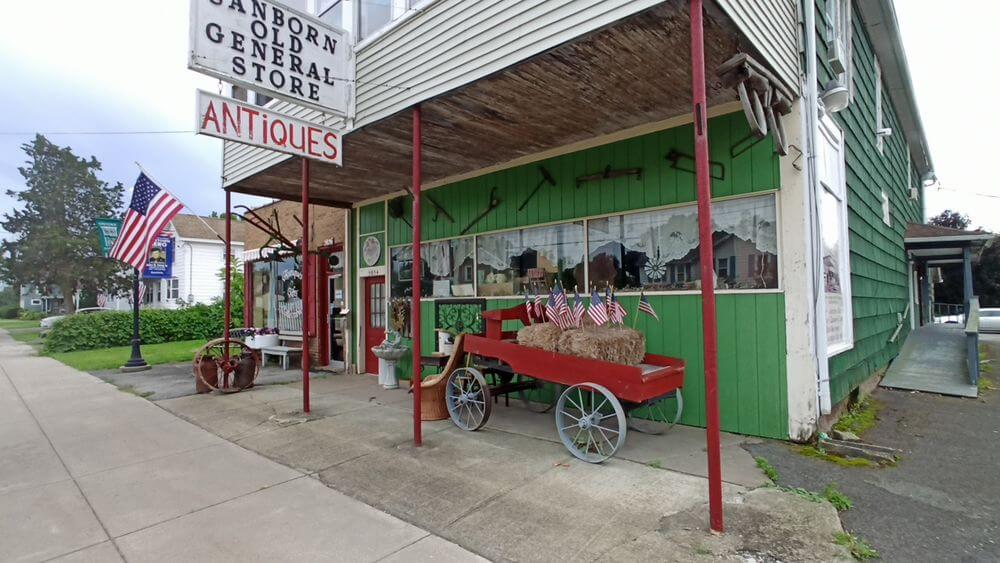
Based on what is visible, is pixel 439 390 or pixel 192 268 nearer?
pixel 439 390

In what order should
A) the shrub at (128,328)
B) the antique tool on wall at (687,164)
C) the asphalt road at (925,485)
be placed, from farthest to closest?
1. the shrub at (128,328)
2. the antique tool on wall at (687,164)
3. the asphalt road at (925,485)

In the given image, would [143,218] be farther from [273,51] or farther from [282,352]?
[273,51]

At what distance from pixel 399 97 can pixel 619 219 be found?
9.74 ft

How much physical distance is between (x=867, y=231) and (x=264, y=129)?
8.84 m

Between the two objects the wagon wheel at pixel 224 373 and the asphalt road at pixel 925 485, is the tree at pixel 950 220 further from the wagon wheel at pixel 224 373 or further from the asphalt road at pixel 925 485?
the wagon wheel at pixel 224 373

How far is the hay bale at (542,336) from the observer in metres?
4.91

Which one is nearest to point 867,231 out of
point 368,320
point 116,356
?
point 368,320

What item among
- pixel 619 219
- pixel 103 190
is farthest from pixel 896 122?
pixel 103 190

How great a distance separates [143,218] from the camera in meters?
9.88

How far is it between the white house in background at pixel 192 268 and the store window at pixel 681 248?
26623mm

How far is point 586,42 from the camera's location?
13.2 ft

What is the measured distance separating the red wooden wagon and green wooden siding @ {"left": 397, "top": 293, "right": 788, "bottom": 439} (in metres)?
0.44

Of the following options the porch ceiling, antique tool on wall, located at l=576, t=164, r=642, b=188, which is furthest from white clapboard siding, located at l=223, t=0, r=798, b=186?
antique tool on wall, located at l=576, t=164, r=642, b=188

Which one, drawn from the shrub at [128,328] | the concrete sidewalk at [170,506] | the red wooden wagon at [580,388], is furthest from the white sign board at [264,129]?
the shrub at [128,328]
